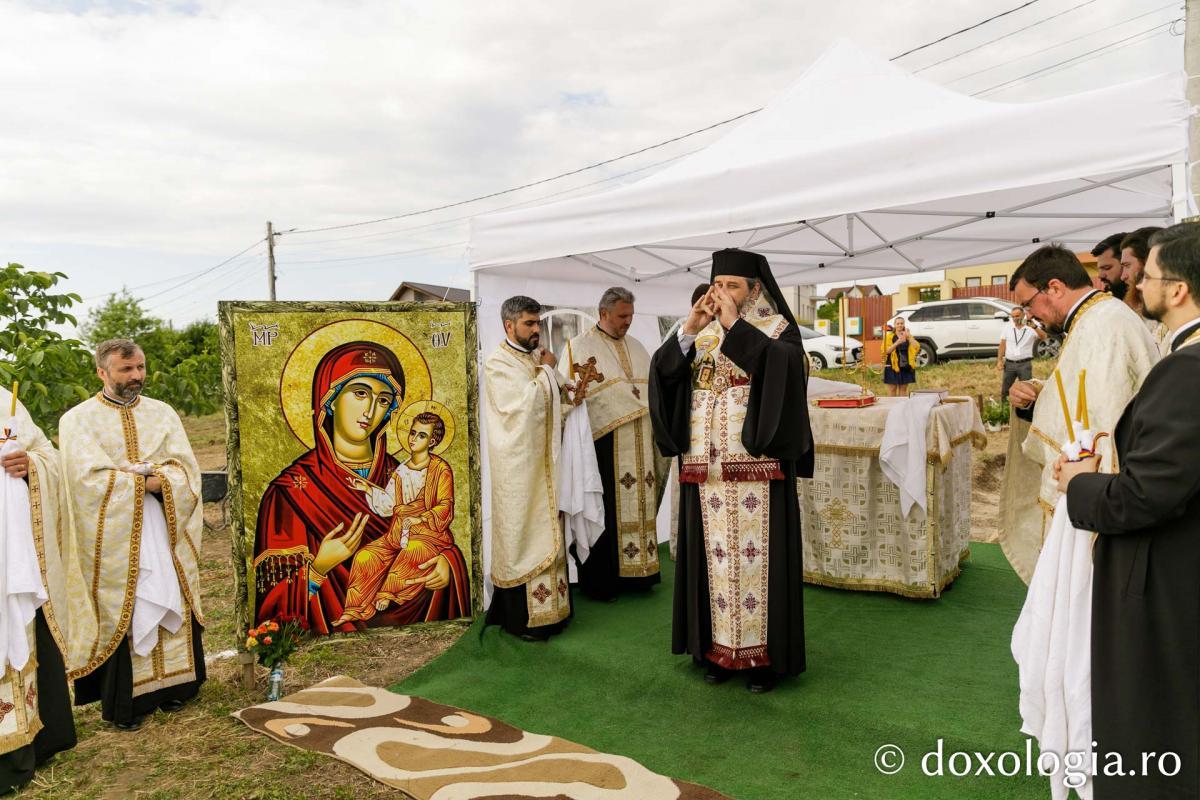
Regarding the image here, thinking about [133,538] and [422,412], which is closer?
[133,538]

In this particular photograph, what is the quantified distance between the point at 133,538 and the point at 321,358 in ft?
4.86

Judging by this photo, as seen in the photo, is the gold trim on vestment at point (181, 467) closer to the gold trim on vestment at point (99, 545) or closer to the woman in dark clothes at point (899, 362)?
the gold trim on vestment at point (99, 545)

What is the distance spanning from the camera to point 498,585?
16.5 ft

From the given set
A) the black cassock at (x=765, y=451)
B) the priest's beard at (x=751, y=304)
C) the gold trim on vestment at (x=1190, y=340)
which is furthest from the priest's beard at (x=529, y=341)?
the gold trim on vestment at (x=1190, y=340)

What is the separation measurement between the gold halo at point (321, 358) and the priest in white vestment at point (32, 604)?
136cm

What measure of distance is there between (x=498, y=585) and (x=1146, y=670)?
352 centimetres

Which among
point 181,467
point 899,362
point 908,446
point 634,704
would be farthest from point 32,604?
point 899,362

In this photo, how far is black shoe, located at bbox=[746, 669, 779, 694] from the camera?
389cm

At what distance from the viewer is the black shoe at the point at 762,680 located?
3893 mm

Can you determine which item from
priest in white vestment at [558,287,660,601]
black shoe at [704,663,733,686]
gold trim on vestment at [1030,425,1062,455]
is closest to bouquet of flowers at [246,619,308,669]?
priest in white vestment at [558,287,660,601]

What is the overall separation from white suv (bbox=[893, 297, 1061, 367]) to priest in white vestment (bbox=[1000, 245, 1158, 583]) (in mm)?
14143

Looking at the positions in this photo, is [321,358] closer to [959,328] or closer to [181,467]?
[181,467]

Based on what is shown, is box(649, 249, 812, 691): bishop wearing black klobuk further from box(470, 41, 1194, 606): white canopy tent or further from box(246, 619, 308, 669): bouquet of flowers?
box(246, 619, 308, 669): bouquet of flowers

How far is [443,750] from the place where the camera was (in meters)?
3.63
